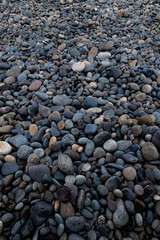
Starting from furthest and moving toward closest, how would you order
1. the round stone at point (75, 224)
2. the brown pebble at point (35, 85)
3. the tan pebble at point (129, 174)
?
the brown pebble at point (35, 85), the tan pebble at point (129, 174), the round stone at point (75, 224)

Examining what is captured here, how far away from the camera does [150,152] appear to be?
1.45m

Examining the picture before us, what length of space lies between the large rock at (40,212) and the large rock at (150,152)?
737 mm

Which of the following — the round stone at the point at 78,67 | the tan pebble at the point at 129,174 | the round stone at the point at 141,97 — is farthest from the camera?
the round stone at the point at 78,67

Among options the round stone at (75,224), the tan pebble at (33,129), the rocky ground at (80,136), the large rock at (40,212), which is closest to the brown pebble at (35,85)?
the rocky ground at (80,136)

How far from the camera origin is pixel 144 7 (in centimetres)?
382

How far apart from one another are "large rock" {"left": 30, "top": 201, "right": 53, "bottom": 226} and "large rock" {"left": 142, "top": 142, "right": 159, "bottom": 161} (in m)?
0.74

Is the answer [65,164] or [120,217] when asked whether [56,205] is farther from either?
[120,217]

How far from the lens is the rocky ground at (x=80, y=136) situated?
123 cm

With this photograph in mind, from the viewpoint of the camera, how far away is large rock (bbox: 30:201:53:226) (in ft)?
3.91

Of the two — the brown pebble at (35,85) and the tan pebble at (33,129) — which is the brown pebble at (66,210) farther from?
the brown pebble at (35,85)

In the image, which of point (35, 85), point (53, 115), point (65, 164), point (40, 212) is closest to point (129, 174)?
point (65, 164)

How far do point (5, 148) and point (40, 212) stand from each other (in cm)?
57

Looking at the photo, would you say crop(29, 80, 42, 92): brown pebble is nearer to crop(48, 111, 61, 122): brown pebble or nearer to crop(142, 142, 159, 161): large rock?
crop(48, 111, 61, 122): brown pebble

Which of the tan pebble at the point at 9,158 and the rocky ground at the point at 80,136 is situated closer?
the rocky ground at the point at 80,136
